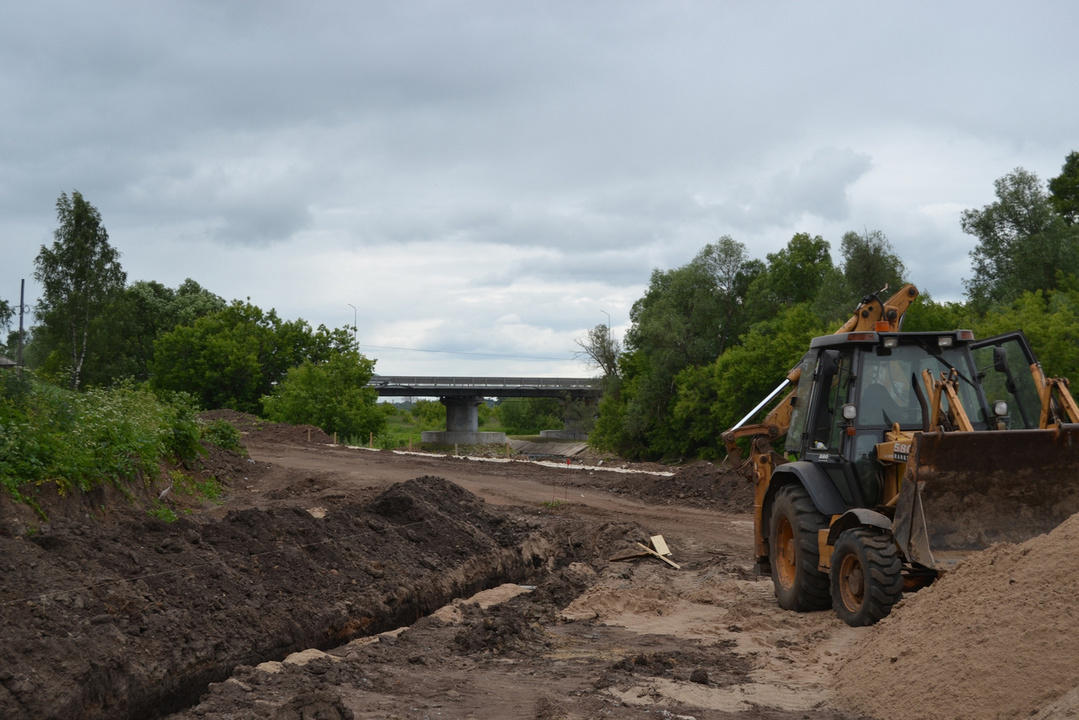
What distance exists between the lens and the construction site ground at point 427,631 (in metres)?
5.46

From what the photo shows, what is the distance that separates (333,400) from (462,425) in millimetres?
19645

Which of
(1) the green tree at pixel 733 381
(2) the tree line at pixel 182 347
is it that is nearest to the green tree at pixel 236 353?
(2) the tree line at pixel 182 347

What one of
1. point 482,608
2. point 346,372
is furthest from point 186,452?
point 346,372

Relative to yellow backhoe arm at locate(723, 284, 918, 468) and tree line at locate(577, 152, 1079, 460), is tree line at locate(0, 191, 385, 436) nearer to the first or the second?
tree line at locate(577, 152, 1079, 460)

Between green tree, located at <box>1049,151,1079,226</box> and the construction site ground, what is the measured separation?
1633 inches

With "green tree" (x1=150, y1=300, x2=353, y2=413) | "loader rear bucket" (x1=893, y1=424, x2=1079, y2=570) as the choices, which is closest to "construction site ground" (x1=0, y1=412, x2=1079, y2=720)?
"loader rear bucket" (x1=893, y1=424, x2=1079, y2=570)

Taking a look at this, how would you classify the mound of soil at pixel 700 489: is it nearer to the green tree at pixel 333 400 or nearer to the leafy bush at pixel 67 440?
the leafy bush at pixel 67 440

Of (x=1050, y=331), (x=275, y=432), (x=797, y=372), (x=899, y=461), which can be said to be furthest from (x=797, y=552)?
(x=275, y=432)

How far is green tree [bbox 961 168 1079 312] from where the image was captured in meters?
39.5

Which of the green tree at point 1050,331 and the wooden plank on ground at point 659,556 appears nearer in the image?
the wooden plank on ground at point 659,556

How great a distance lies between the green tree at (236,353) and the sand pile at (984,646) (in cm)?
5169

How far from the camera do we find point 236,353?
5519 cm

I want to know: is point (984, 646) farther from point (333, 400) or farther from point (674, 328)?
point (333, 400)

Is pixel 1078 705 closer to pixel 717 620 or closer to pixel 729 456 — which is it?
pixel 717 620
